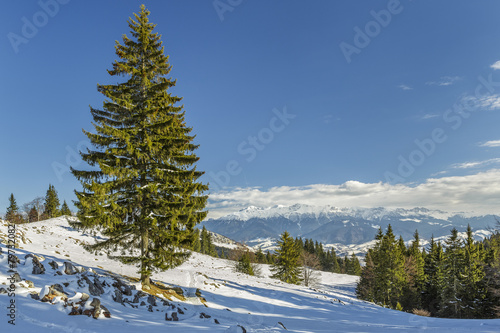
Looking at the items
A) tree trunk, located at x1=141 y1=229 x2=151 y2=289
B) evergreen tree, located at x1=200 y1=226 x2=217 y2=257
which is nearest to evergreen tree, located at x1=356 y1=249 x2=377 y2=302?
tree trunk, located at x1=141 y1=229 x2=151 y2=289

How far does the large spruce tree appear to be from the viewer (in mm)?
12594

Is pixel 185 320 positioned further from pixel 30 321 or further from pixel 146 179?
pixel 146 179

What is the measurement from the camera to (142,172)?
43.8 feet

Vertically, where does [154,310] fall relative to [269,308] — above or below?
above

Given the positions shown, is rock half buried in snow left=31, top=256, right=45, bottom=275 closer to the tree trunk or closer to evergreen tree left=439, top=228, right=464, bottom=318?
the tree trunk

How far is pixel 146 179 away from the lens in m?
13.7

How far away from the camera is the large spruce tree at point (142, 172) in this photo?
41.3 ft

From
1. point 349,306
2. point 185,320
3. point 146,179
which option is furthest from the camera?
point 349,306

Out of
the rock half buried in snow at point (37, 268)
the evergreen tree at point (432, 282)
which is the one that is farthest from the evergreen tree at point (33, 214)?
the evergreen tree at point (432, 282)

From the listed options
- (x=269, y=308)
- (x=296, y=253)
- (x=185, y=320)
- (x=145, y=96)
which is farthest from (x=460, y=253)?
(x=145, y=96)

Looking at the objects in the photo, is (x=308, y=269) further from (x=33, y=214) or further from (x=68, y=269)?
(x=33, y=214)

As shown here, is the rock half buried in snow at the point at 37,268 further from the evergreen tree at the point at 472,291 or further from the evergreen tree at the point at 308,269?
the evergreen tree at the point at 472,291

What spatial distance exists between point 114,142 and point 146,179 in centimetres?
243

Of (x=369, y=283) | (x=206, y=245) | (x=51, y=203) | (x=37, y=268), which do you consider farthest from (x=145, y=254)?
(x=206, y=245)
